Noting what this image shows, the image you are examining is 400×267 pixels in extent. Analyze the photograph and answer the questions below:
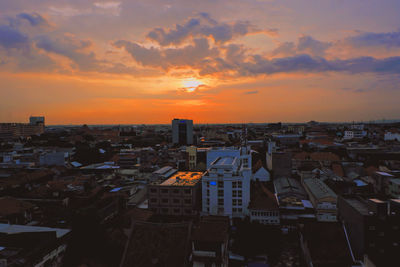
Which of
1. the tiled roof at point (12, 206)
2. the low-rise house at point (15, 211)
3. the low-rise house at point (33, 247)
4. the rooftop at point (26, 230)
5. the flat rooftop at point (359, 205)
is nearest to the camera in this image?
the low-rise house at point (33, 247)

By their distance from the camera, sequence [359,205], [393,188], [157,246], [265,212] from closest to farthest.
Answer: [157,246] → [359,205] → [265,212] → [393,188]

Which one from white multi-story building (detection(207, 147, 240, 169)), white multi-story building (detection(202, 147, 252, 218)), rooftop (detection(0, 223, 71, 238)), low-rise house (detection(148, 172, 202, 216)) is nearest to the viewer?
rooftop (detection(0, 223, 71, 238))

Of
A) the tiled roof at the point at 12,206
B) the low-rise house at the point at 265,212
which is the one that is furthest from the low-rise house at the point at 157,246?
the tiled roof at the point at 12,206

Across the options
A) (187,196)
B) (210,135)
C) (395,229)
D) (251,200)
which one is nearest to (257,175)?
(251,200)

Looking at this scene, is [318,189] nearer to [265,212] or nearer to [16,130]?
[265,212]

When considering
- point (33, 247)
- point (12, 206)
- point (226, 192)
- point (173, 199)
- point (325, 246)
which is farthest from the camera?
point (173, 199)

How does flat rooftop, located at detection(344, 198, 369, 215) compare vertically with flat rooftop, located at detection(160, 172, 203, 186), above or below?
below

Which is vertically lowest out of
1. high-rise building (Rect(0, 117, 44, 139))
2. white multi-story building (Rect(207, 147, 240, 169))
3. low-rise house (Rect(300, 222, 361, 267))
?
low-rise house (Rect(300, 222, 361, 267))

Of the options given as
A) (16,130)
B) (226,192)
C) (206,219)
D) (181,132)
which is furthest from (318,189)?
(16,130)

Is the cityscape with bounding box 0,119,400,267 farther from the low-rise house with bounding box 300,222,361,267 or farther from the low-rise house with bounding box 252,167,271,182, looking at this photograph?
the low-rise house with bounding box 252,167,271,182

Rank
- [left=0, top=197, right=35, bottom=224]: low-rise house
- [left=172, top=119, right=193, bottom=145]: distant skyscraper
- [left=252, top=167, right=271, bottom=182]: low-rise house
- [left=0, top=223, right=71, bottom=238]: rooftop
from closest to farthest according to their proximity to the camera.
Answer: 1. [left=0, top=223, right=71, bottom=238]: rooftop
2. [left=0, top=197, right=35, bottom=224]: low-rise house
3. [left=252, top=167, right=271, bottom=182]: low-rise house
4. [left=172, top=119, right=193, bottom=145]: distant skyscraper

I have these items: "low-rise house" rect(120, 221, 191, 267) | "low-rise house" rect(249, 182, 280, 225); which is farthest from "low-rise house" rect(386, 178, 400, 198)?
"low-rise house" rect(120, 221, 191, 267)

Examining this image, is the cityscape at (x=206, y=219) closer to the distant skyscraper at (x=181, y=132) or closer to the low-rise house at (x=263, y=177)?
the low-rise house at (x=263, y=177)
